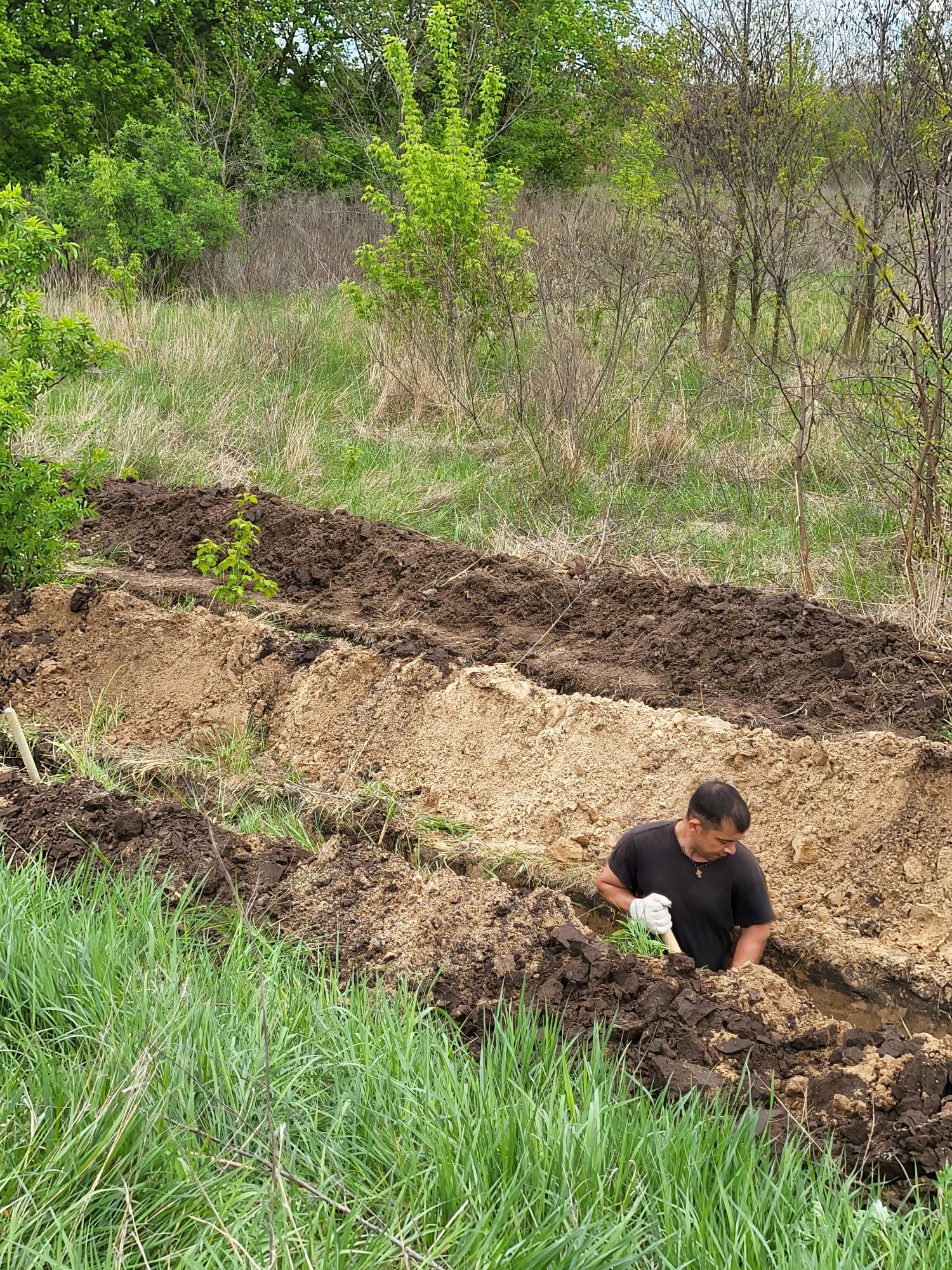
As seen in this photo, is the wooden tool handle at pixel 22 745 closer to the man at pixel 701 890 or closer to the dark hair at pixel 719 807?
the man at pixel 701 890

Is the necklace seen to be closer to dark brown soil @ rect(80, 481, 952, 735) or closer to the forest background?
dark brown soil @ rect(80, 481, 952, 735)

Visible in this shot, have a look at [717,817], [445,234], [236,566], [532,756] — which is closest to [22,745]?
[236,566]

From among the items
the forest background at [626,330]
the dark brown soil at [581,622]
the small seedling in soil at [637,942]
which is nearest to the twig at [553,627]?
the dark brown soil at [581,622]

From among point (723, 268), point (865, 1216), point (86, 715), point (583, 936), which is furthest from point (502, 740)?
point (723, 268)

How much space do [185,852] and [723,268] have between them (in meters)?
9.98

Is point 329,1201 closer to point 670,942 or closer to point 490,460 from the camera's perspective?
point 670,942

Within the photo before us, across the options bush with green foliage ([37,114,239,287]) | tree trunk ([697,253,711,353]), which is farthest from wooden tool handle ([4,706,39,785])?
bush with green foliage ([37,114,239,287])

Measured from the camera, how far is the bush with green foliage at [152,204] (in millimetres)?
15750

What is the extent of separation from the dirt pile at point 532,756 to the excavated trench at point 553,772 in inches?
0.6

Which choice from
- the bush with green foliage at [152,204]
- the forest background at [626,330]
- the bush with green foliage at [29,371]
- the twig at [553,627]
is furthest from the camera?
the bush with green foliage at [152,204]

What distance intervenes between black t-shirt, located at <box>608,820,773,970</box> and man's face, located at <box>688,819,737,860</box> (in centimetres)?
9

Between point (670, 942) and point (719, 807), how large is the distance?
591 mm

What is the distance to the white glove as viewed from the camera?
4281 millimetres

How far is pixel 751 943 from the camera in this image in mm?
4430
